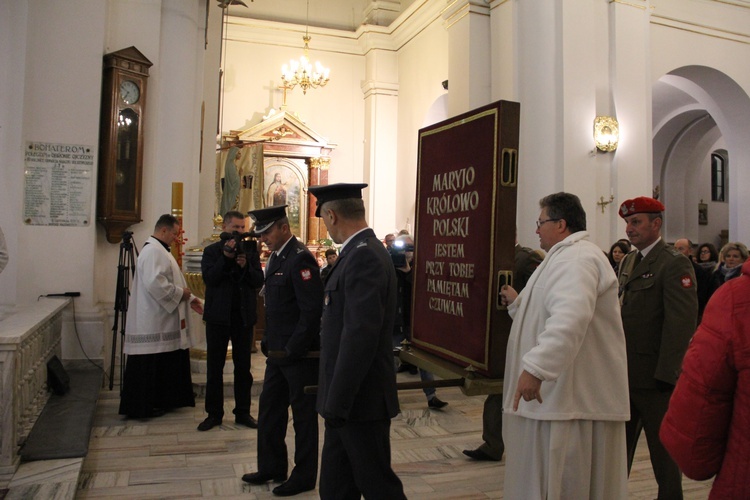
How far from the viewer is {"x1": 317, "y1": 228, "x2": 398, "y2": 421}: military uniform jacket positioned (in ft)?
7.99

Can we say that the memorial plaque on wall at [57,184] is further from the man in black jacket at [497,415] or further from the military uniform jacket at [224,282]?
Result: the man in black jacket at [497,415]

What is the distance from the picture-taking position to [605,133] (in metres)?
8.63

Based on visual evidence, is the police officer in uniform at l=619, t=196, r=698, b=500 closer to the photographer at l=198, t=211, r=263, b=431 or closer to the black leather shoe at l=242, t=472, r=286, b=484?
the black leather shoe at l=242, t=472, r=286, b=484

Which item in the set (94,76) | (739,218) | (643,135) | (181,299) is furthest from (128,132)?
(739,218)

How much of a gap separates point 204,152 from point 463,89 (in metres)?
3.93

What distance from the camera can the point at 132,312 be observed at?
5.16m

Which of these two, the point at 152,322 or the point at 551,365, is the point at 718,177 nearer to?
the point at 152,322

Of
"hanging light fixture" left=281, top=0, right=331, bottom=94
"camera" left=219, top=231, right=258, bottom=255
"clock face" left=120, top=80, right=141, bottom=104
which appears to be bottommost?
"camera" left=219, top=231, right=258, bottom=255

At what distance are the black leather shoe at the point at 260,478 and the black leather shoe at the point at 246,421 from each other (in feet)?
3.70

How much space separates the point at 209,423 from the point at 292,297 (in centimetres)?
180

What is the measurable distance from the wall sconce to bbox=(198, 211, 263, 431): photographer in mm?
5542

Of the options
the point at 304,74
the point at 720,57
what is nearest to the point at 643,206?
the point at 720,57

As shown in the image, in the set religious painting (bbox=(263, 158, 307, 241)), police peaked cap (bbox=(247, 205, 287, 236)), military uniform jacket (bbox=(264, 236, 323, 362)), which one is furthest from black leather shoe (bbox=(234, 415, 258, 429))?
religious painting (bbox=(263, 158, 307, 241))

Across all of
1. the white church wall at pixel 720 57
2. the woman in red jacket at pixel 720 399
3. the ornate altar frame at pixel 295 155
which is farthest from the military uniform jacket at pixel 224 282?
the ornate altar frame at pixel 295 155
